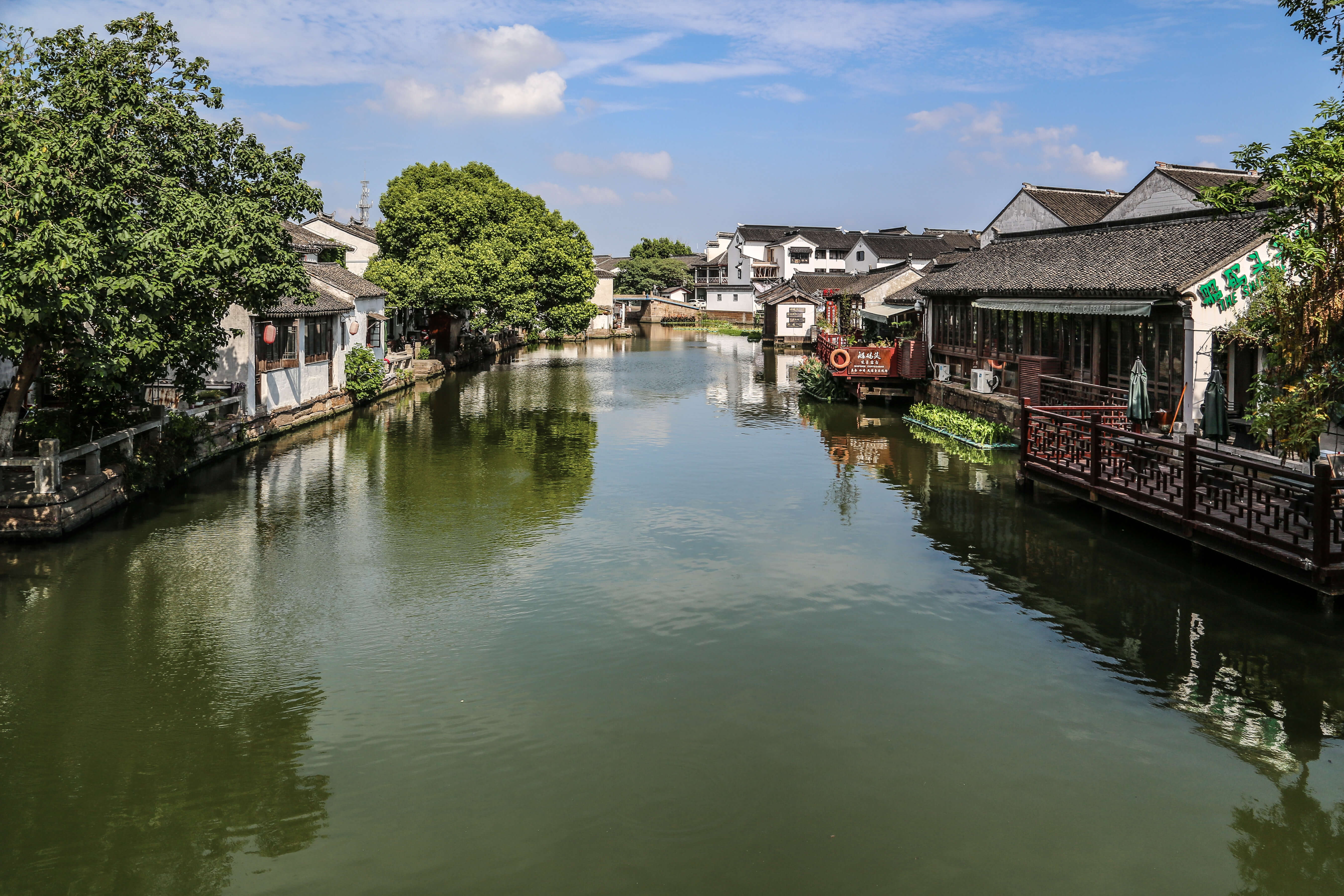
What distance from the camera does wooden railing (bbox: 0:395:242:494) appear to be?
16.8 m

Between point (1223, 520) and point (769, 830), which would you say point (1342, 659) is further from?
point (769, 830)

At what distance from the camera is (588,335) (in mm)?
86562

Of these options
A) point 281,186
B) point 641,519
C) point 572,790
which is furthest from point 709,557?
point 281,186

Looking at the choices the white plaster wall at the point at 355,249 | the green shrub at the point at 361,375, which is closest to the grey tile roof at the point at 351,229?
the white plaster wall at the point at 355,249

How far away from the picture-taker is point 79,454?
18047 millimetres

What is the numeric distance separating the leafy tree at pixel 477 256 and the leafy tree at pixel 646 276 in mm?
49563

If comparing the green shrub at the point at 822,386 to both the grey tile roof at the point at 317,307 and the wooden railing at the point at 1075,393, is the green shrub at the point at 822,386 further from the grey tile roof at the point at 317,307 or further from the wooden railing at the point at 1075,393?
the grey tile roof at the point at 317,307

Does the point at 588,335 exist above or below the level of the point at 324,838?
above

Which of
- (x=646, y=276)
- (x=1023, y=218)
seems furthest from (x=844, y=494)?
(x=646, y=276)

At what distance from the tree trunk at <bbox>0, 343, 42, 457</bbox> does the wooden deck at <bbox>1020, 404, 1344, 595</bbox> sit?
1791cm

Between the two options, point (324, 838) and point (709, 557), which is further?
point (709, 557)

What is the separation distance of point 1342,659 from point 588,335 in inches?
3031

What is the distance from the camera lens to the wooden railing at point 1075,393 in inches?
1011

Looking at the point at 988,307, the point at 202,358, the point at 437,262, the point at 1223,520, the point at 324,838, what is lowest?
the point at 324,838
